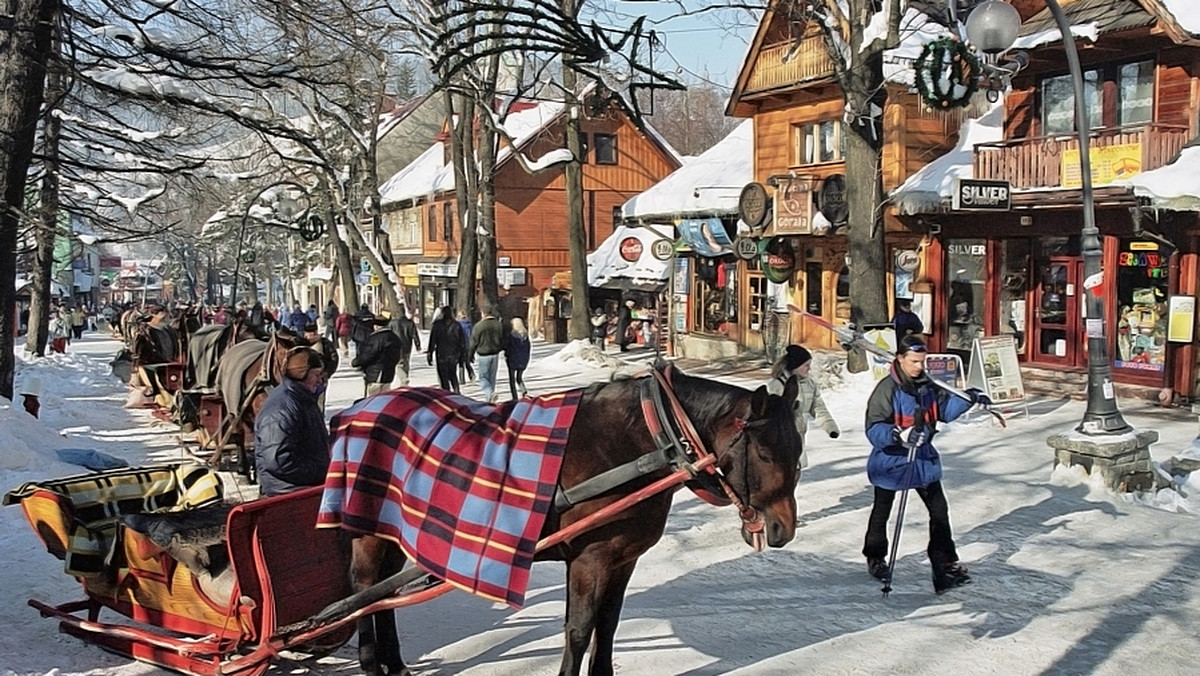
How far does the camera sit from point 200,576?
5516 millimetres

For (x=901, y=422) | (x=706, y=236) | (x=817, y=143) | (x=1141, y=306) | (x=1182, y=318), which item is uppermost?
(x=817, y=143)

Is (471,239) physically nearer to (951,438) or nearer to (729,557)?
(951,438)

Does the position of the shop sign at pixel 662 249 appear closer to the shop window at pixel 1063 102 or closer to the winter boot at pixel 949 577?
the shop window at pixel 1063 102

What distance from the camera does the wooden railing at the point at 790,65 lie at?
23484 millimetres

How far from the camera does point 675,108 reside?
75.9 m

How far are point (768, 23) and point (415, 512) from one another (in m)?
21.4

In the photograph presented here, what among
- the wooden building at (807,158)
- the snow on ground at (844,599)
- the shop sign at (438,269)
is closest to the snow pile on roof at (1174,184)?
the snow on ground at (844,599)

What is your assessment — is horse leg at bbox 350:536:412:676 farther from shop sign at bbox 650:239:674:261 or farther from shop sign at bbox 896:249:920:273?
shop sign at bbox 650:239:674:261

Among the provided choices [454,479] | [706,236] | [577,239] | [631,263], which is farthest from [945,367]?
[631,263]

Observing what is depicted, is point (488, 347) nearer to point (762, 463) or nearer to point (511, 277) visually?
point (762, 463)

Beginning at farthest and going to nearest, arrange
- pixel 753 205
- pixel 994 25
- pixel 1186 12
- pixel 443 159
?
pixel 443 159 < pixel 753 205 < pixel 1186 12 < pixel 994 25

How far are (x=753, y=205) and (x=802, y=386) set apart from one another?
46.7 feet

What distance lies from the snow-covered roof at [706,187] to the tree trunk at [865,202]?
6.97 meters

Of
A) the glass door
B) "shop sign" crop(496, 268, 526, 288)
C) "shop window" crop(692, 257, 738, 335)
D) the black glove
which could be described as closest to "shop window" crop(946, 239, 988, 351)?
the glass door
